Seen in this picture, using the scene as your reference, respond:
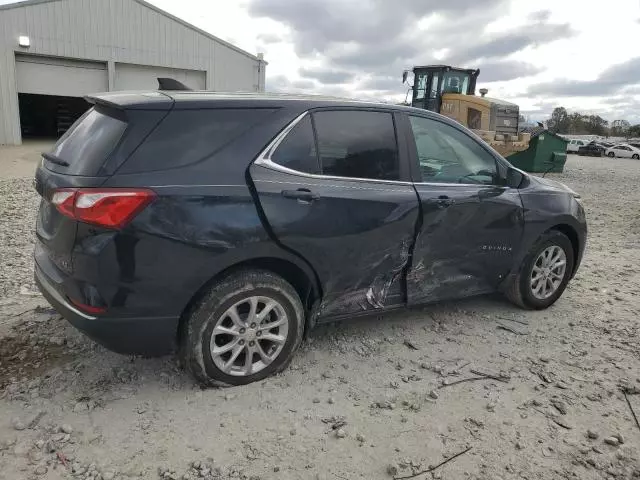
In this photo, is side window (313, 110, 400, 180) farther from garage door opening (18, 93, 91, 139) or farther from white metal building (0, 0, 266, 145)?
garage door opening (18, 93, 91, 139)

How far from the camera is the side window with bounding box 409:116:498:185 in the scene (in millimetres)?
3707

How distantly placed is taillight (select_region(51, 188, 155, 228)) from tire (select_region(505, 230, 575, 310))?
127 inches

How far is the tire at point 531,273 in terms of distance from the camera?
4391mm

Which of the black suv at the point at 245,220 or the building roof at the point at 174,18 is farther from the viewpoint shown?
the building roof at the point at 174,18

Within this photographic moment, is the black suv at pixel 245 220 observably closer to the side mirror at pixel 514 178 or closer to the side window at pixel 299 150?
the side window at pixel 299 150

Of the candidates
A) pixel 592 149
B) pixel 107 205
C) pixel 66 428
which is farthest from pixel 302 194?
pixel 592 149

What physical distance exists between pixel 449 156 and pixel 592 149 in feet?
139

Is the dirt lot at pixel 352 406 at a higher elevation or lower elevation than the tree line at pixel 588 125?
lower

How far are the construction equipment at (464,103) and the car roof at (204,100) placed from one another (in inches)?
572

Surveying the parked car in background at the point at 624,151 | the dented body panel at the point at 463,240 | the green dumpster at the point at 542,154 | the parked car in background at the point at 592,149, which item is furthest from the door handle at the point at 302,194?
→ the parked car in background at the point at 592,149

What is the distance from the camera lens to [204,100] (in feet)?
9.64

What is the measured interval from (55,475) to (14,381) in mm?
963

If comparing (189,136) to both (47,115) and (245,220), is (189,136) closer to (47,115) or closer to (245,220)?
(245,220)

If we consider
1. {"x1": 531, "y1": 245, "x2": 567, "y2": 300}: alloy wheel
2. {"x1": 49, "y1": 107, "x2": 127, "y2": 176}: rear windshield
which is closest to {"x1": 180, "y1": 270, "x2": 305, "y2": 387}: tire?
{"x1": 49, "y1": 107, "x2": 127, "y2": 176}: rear windshield
